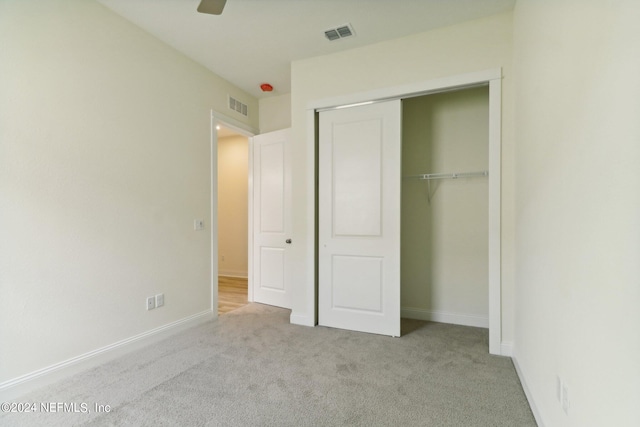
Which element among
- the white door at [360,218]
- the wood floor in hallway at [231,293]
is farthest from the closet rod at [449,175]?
the wood floor in hallway at [231,293]

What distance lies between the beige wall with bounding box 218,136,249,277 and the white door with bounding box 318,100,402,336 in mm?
3105

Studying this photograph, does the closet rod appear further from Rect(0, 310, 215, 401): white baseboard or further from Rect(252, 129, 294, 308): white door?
Rect(0, 310, 215, 401): white baseboard

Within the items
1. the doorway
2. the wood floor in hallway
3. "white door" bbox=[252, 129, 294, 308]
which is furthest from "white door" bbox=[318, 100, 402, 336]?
the doorway

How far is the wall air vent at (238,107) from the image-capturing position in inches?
150

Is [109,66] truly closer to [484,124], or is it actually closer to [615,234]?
[615,234]

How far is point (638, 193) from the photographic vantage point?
78 centimetres

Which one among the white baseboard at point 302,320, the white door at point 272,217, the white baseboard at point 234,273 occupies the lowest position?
the white baseboard at point 234,273

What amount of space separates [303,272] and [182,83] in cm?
240

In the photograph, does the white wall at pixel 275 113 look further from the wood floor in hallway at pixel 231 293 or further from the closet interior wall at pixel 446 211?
the wood floor in hallway at pixel 231 293

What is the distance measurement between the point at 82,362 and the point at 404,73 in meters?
3.64

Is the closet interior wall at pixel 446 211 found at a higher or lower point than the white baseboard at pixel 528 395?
higher

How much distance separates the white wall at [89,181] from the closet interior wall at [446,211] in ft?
8.14

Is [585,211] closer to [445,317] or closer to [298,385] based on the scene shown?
[298,385]

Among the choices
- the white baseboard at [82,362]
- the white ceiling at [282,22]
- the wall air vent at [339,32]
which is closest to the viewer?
the white baseboard at [82,362]
